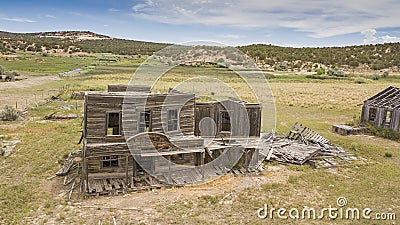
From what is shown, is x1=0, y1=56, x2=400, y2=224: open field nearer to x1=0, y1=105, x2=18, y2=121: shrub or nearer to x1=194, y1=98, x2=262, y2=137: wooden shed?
x1=194, y1=98, x2=262, y2=137: wooden shed

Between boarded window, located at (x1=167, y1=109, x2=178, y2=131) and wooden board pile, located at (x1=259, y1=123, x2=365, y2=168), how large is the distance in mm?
5047

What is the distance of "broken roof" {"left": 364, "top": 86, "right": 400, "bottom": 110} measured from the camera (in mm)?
22484

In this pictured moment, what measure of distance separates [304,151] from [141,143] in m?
9.23

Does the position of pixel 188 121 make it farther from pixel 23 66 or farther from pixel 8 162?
pixel 23 66

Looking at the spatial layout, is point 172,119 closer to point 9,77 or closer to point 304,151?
point 304,151

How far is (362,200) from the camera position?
1235 cm

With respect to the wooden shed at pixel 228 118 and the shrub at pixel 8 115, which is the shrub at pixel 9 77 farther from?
the wooden shed at pixel 228 118

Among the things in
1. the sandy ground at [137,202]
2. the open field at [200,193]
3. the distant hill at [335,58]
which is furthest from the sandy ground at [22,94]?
the distant hill at [335,58]

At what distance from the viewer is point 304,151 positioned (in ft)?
57.8

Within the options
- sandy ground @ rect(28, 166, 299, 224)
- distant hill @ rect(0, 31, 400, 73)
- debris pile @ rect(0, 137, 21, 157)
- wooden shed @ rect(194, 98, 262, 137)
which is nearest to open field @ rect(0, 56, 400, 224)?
sandy ground @ rect(28, 166, 299, 224)

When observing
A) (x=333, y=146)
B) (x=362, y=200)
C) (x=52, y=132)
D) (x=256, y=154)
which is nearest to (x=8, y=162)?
(x=52, y=132)

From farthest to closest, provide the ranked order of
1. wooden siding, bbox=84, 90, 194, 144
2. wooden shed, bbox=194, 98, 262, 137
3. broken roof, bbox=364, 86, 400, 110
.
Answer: broken roof, bbox=364, 86, 400, 110 < wooden shed, bbox=194, 98, 262, 137 < wooden siding, bbox=84, 90, 194, 144

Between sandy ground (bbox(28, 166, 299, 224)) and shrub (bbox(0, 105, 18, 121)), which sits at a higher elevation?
shrub (bbox(0, 105, 18, 121))

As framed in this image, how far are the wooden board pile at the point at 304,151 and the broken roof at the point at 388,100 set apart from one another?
6.43 meters
